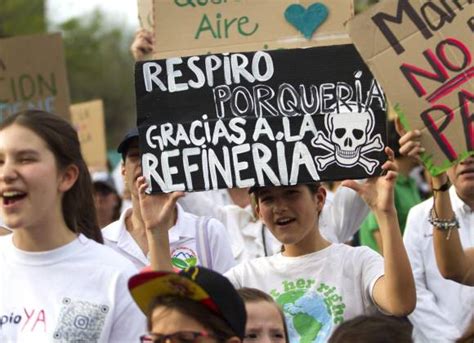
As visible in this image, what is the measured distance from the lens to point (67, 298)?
4520 mm

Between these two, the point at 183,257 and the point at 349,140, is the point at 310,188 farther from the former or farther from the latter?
the point at 183,257

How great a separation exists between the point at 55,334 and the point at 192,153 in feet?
4.38

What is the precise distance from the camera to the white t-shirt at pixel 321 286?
5.48 m

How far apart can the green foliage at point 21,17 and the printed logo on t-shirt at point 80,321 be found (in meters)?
18.9

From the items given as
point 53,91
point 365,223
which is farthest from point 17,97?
point 365,223

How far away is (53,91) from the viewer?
8.57 m

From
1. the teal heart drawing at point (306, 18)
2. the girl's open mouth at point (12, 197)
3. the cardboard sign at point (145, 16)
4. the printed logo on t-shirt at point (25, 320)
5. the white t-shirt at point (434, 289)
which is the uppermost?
the cardboard sign at point (145, 16)

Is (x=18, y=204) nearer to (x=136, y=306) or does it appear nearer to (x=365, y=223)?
(x=136, y=306)

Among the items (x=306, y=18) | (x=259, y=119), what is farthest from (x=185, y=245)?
(x=306, y=18)

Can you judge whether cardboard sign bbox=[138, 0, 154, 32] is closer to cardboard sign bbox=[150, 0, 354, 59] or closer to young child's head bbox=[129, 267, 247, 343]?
cardboard sign bbox=[150, 0, 354, 59]

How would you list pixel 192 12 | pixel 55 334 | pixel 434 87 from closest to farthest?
pixel 55 334, pixel 434 87, pixel 192 12

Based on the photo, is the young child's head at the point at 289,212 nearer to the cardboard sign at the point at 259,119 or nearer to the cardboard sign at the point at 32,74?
the cardboard sign at the point at 259,119

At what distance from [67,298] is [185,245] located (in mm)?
1799

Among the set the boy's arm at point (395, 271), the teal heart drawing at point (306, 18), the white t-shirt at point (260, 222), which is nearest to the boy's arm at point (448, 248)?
the boy's arm at point (395, 271)
